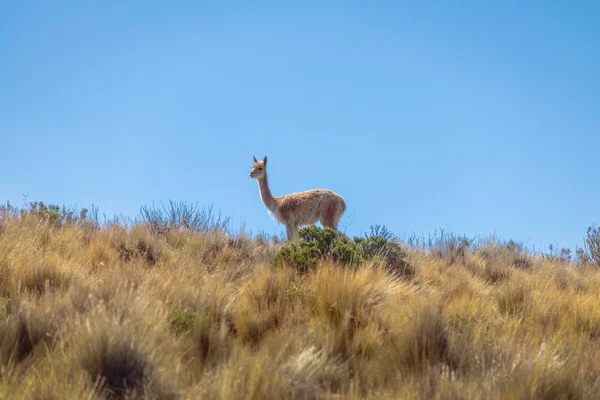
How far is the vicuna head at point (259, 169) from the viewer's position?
14.9 metres

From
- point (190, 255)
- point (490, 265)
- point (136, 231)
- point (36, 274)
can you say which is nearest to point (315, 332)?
point (36, 274)

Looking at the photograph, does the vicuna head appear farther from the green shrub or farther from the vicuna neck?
the green shrub

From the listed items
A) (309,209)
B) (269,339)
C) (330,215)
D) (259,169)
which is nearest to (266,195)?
(259,169)

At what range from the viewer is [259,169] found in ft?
49.4

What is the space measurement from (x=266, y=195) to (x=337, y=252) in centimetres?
788

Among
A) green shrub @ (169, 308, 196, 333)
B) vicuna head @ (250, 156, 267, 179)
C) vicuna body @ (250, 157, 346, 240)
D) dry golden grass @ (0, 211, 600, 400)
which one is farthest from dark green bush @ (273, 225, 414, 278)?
vicuna head @ (250, 156, 267, 179)

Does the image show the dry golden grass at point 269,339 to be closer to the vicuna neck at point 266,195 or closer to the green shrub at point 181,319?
the green shrub at point 181,319

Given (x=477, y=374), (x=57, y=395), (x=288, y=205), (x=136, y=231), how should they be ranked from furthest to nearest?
(x=288, y=205) < (x=136, y=231) < (x=477, y=374) < (x=57, y=395)

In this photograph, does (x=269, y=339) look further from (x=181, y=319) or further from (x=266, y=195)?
(x=266, y=195)

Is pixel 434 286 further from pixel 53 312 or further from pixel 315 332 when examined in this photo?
pixel 53 312

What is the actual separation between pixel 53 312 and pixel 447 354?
2970 mm

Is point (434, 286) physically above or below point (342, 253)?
below

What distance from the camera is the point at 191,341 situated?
12.9 feet

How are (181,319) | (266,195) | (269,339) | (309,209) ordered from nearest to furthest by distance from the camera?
(269,339) → (181,319) → (309,209) → (266,195)
